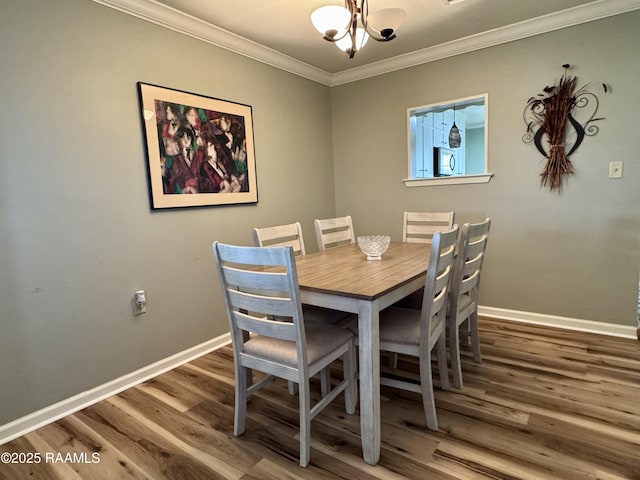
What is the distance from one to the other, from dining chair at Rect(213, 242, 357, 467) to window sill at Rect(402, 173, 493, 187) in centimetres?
200

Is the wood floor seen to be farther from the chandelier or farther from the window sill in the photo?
the chandelier

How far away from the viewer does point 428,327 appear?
5.18 ft

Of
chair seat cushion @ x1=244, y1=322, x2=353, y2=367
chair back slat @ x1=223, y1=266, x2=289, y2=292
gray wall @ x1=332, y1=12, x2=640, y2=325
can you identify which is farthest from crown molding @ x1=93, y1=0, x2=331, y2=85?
chair seat cushion @ x1=244, y1=322, x2=353, y2=367

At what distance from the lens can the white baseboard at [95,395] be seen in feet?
5.81

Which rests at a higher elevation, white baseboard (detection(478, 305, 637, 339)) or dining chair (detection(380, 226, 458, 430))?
dining chair (detection(380, 226, 458, 430))

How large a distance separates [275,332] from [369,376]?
1.35ft

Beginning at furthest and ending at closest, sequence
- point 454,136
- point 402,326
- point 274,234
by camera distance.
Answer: point 454,136 → point 274,234 → point 402,326

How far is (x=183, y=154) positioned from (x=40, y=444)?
5.82ft

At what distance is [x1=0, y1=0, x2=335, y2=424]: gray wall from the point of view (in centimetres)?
176

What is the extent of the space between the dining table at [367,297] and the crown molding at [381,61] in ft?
6.12

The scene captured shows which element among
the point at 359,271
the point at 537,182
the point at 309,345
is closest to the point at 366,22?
the point at 359,271

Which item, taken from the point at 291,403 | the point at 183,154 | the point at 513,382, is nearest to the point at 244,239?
the point at 183,154

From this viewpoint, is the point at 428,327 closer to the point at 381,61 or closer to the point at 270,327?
the point at 270,327

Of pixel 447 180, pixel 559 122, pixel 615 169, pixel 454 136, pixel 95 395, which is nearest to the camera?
pixel 95 395
